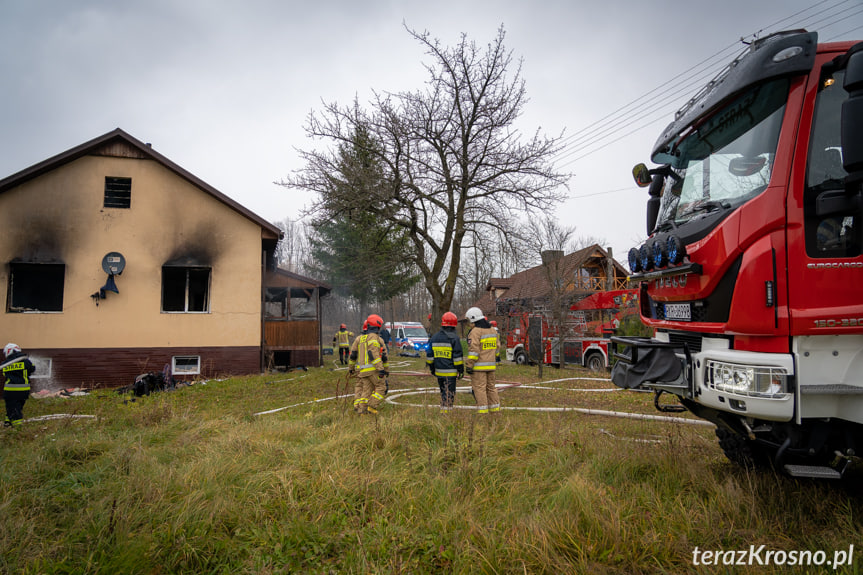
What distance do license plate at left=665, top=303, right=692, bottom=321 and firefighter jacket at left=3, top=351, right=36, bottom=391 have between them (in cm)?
998

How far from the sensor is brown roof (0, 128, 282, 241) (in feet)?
42.0

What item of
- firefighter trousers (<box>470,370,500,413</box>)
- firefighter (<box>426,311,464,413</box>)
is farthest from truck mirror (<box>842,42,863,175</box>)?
firefighter (<box>426,311,464,413</box>)

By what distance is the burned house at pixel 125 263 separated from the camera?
42.4 ft

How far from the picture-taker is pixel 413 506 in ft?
11.9

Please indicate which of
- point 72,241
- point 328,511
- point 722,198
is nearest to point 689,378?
point 722,198

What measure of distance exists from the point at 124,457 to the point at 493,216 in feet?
37.4

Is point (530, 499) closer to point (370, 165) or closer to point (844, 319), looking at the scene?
point (844, 319)

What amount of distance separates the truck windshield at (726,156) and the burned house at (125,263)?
13.2 meters

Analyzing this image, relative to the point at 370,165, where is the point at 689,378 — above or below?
below

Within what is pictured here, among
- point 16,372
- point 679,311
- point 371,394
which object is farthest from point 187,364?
point 679,311

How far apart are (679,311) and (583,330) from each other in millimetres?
13639

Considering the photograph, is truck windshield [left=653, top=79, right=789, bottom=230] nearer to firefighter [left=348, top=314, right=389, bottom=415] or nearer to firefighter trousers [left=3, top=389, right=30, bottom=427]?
firefighter [left=348, top=314, right=389, bottom=415]

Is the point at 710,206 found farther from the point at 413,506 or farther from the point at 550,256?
the point at 550,256

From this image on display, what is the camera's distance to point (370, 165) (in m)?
13.7
